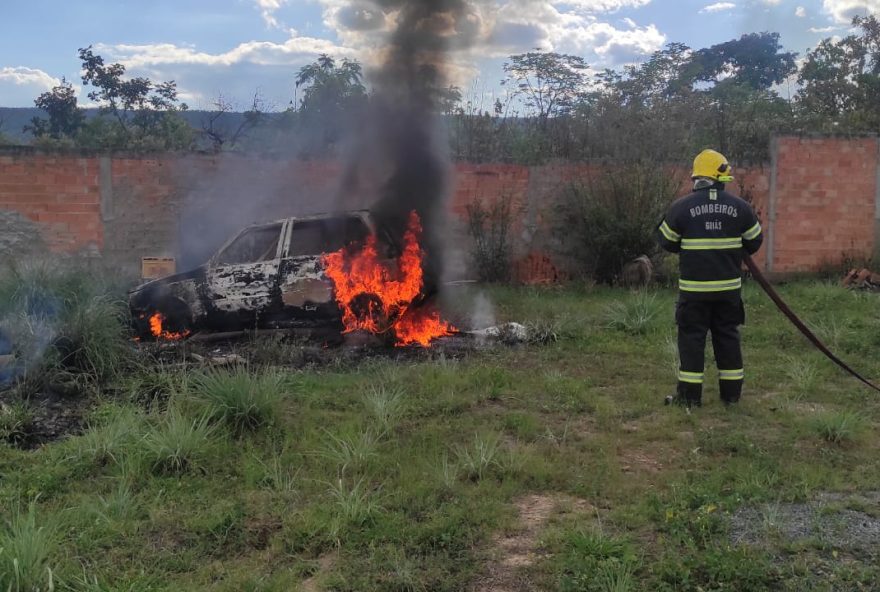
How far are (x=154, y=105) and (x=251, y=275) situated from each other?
1231 centimetres

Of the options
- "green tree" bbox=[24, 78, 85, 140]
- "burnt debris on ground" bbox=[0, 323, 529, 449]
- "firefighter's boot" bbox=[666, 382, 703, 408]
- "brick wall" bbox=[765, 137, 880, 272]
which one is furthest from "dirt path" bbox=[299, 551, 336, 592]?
"green tree" bbox=[24, 78, 85, 140]

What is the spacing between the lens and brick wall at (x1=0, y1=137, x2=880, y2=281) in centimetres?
1020

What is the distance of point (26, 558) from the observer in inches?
112

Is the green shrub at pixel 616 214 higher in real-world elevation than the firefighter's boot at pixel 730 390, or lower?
higher

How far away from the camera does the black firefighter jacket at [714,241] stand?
5355 mm

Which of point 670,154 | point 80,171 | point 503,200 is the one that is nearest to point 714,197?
point 503,200

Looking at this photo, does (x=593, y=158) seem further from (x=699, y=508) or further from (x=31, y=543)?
(x=31, y=543)

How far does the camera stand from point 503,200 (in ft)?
37.0

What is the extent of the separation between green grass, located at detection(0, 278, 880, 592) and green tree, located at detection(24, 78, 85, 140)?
1390cm

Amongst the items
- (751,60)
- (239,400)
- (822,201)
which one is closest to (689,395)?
(239,400)

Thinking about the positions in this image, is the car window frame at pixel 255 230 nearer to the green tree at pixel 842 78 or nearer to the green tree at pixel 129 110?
the green tree at pixel 129 110

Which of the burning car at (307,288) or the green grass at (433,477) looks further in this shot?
the burning car at (307,288)

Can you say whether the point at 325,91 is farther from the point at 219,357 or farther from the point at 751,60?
the point at 751,60

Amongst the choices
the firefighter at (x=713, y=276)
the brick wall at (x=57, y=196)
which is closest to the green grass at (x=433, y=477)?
the firefighter at (x=713, y=276)
